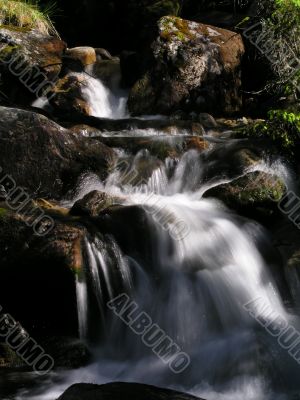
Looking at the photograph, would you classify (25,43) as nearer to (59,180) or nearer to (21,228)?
(59,180)

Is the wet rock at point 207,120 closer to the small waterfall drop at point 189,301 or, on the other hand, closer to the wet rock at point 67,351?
the small waterfall drop at point 189,301

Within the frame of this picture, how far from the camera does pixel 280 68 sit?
380 inches

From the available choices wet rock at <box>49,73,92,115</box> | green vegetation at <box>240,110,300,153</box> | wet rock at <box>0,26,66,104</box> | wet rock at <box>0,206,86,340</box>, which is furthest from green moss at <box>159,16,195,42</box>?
wet rock at <box>0,206,86,340</box>

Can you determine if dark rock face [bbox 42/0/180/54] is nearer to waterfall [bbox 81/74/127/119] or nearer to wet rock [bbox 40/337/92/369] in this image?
waterfall [bbox 81/74/127/119]

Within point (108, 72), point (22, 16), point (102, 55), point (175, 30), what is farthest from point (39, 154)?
point (102, 55)

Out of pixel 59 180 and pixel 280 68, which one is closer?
pixel 59 180

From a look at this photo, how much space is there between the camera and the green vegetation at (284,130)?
26.1ft

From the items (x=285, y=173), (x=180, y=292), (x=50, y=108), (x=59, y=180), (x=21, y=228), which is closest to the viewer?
(x=21, y=228)

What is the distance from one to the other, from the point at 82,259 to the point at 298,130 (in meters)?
4.38

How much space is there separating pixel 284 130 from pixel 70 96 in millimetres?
4840

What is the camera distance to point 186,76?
35.5 ft

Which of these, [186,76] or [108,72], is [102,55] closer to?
[108,72]

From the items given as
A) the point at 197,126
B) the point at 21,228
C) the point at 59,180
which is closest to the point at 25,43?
the point at 197,126

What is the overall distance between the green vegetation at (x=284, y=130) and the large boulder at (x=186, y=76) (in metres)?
2.85
